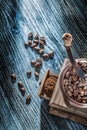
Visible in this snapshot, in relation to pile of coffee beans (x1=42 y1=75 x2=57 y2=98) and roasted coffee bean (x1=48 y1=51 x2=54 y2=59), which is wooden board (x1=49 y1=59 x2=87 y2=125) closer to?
pile of coffee beans (x1=42 y1=75 x2=57 y2=98)

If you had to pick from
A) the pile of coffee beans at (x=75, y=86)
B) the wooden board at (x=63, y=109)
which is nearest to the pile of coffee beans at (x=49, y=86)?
the wooden board at (x=63, y=109)

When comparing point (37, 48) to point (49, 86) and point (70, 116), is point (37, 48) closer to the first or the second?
point (49, 86)

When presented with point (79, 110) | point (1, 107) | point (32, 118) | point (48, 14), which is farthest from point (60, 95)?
point (48, 14)

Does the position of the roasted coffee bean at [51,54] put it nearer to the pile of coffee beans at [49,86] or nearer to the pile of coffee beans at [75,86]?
the pile of coffee beans at [49,86]

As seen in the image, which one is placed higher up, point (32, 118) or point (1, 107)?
point (1, 107)

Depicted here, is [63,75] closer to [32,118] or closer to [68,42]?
[68,42]

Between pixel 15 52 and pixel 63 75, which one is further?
pixel 15 52

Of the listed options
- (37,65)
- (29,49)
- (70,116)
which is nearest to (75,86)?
(70,116)

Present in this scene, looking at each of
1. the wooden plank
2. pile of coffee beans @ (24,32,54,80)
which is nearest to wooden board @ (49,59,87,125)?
the wooden plank
